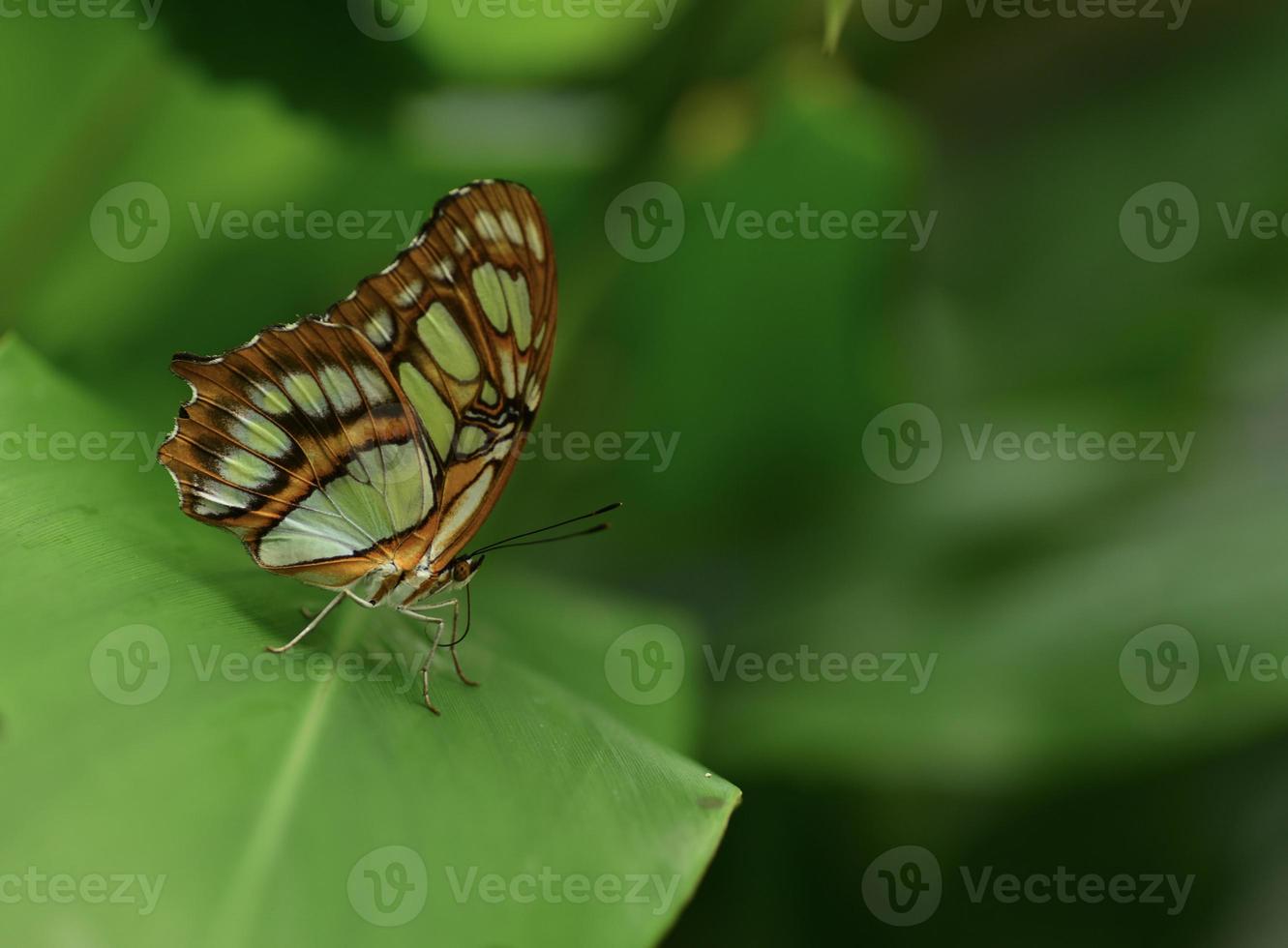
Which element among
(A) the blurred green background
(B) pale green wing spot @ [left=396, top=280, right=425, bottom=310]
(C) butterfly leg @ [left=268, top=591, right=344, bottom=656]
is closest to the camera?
(C) butterfly leg @ [left=268, top=591, right=344, bottom=656]

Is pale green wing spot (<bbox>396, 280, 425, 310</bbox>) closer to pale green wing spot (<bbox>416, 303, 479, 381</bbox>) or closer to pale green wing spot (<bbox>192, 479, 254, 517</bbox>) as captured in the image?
pale green wing spot (<bbox>416, 303, 479, 381</bbox>)

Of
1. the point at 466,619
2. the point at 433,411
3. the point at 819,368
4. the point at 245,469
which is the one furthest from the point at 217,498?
the point at 819,368

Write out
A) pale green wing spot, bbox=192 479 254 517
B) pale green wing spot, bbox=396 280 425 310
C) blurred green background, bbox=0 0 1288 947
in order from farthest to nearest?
blurred green background, bbox=0 0 1288 947
pale green wing spot, bbox=396 280 425 310
pale green wing spot, bbox=192 479 254 517

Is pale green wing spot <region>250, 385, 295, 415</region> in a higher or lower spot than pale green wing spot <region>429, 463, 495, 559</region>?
higher

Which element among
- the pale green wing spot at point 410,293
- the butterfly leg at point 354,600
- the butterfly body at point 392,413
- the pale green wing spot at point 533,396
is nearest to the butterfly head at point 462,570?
the butterfly body at point 392,413

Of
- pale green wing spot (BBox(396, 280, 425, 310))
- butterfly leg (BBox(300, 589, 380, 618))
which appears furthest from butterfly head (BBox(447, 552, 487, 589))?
pale green wing spot (BBox(396, 280, 425, 310))

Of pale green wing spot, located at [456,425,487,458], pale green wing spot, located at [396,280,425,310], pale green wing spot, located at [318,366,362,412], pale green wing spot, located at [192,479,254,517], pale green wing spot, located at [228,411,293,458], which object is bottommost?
pale green wing spot, located at [192,479,254,517]

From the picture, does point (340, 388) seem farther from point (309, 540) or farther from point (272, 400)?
point (309, 540)

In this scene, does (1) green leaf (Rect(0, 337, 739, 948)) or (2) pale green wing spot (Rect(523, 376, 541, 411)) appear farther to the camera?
(2) pale green wing spot (Rect(523, 376, 541, 411))
